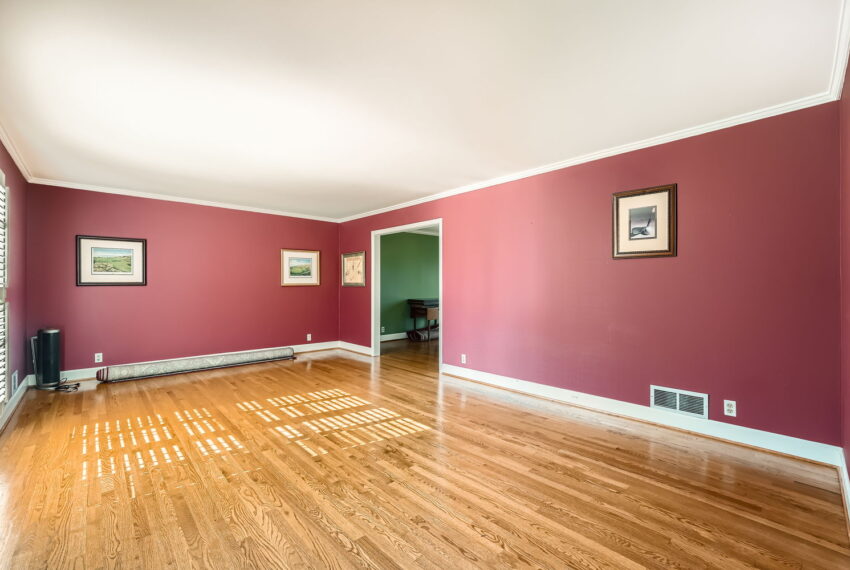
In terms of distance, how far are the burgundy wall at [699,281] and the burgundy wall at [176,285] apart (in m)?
3.64

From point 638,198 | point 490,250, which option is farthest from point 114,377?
point 638,198

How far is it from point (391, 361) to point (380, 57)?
15.4ft

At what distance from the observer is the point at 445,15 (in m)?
1.79

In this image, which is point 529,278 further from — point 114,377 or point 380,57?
point 114,377

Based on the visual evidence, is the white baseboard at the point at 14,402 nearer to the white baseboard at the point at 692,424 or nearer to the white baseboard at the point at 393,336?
the white baseboard at the point at 692,424

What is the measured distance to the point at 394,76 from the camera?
7.62 ft

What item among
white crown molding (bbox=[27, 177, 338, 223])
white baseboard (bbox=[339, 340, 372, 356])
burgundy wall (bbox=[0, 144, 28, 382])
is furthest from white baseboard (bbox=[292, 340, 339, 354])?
burgundy wall (bbox=[0, 144, 28, 382])

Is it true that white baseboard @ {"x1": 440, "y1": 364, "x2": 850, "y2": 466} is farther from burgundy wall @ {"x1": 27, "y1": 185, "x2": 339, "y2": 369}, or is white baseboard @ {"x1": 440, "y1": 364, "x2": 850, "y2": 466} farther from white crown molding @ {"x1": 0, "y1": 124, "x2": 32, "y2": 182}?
white crown molding @ {"x1": 0, "y1": 124, "x2": 32, "y2": 182}

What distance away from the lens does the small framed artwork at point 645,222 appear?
10.7 feet

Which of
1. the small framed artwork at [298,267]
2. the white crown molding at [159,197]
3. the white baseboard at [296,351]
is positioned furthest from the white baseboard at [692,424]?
the white crown molding at [159,197]

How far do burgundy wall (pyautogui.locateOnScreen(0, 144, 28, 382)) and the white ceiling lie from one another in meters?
0.26

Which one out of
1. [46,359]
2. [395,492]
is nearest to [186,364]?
[46,359]

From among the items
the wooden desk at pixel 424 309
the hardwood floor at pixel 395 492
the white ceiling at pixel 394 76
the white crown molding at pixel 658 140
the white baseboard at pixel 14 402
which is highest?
the white ceiling at pixel 394 76

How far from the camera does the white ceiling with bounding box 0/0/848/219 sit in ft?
5.88
